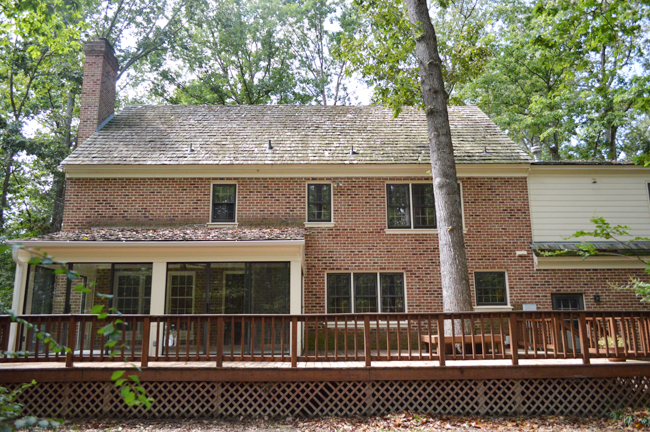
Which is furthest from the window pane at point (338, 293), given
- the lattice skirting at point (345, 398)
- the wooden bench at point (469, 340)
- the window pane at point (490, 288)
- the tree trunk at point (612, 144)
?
the tree trunk at point (612, 144)

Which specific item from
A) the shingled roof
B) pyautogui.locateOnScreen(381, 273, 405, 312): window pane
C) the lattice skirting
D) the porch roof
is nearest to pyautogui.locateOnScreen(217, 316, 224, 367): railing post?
the lattice skirting

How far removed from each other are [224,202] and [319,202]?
2786 millimetres

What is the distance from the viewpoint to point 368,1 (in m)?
11.8

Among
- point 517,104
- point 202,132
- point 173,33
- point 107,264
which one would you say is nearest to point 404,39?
point 202,132

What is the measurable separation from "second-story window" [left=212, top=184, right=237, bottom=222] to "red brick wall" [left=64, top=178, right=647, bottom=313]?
20cm

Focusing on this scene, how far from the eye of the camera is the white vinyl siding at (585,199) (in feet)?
43.0

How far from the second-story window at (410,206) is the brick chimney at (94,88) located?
32.2ft

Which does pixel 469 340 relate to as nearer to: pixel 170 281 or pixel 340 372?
pixel 340 372

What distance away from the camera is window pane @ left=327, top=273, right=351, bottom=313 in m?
12.6

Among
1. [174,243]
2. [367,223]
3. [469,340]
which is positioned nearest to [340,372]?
[469,340]

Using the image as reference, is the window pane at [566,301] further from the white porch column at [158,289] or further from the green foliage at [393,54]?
the white porch column at [158,289]

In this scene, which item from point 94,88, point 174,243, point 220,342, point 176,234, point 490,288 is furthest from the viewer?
point 94,88

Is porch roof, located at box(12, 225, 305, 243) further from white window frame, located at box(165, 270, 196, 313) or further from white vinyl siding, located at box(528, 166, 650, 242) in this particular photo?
white vinyl siding, located at box(528, 166, 650, 242)

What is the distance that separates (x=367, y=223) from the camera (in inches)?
512
